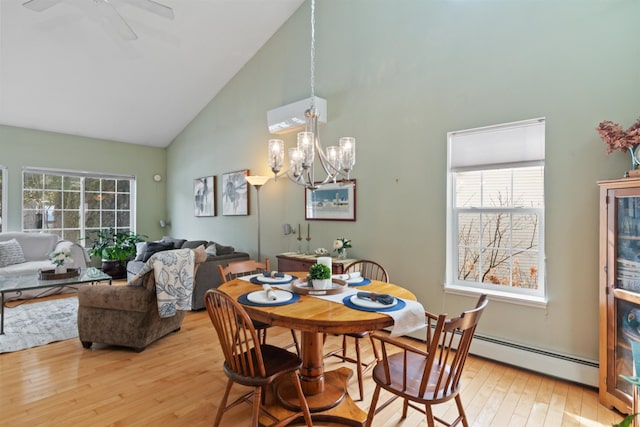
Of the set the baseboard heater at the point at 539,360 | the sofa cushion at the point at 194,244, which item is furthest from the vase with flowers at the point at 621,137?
the sofa cushion at the point at 194,244

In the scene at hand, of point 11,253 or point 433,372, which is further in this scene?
point 11,253

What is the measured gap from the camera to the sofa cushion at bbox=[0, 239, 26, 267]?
16.0 ft

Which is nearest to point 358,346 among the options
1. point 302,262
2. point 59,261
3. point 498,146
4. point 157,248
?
point 302,262

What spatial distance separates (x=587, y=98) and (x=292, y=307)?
2.63 m

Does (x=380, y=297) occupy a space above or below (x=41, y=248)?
above

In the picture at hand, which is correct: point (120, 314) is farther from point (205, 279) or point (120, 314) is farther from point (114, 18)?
point (114, 18)

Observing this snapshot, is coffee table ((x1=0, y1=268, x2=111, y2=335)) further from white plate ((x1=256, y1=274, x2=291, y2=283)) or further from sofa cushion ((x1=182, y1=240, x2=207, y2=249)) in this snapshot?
white plate ((x1=256, y1=274, x2=291, y2=283))

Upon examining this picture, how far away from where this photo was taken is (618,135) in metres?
2.23

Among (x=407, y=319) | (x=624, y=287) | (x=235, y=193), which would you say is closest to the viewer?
(x=407, y=319)

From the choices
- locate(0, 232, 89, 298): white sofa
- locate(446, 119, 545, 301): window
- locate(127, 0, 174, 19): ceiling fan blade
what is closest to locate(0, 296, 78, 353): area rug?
locate(0, 232, 89, 298): white sofa

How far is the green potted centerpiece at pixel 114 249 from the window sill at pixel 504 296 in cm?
584

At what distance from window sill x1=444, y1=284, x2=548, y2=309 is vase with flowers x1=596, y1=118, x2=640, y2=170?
3.88ft

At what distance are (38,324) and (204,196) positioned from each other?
3.18m

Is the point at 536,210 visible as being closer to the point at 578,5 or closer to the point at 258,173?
the point at 578,5
